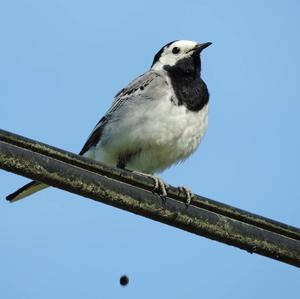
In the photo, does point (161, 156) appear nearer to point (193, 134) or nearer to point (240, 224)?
point (193, 134)

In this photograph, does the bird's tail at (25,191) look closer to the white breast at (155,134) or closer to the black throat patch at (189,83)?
the white breast at (155,134)

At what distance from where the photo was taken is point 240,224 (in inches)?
191

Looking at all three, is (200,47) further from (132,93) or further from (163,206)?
(163,206)

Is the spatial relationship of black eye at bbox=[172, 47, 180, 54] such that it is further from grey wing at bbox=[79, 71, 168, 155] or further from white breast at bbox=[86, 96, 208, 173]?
white breast at bbox=[86, 96, 208, 173]

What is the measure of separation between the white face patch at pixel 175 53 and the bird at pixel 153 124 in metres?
0.56

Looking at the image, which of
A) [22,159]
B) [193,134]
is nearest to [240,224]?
[22,159]

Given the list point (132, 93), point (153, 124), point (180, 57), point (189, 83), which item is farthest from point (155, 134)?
point (180, 57)

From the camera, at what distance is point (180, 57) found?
423 inches

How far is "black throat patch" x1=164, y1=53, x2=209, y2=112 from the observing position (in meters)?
9.33

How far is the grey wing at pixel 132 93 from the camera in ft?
30.9

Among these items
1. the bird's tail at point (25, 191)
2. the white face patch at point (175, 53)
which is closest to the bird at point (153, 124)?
the white face patch at point (175, 53)

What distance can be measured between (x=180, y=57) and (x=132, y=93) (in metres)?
1.35

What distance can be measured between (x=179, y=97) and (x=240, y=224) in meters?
4.55

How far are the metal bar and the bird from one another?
4.02 m
